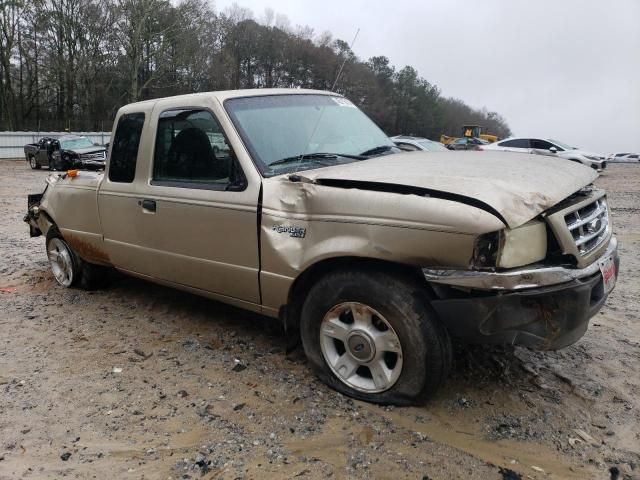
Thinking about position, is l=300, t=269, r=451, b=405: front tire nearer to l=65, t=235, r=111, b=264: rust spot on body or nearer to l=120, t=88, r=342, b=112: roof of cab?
l=120, t=88, r=342, b=112: roof of cab

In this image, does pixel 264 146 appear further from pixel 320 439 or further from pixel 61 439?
pixel 61 439

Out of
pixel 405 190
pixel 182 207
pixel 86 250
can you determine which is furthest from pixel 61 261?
pixel 405 190

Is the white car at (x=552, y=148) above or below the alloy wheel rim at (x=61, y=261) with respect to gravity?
above

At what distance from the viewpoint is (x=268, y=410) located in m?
2.96

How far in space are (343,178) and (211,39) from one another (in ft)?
151

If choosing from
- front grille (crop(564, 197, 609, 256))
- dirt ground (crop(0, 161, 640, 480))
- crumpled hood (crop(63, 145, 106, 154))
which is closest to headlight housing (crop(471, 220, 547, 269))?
front grille (crop(564, 197, 609, 256))

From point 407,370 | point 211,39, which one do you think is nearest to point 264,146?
point 407,370

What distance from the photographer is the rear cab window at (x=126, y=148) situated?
13.3 ft

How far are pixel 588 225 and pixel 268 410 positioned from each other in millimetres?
2053

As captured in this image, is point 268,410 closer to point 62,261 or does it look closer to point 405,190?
point 405,190

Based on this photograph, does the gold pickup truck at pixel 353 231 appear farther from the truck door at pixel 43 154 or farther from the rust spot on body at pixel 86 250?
the truck door at pixel 43 154

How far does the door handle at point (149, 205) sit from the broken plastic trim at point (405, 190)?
1.35 m

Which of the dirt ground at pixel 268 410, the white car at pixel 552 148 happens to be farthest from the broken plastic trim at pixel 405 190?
the white car at pixel 552 148

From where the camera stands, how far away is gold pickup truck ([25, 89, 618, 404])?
2.48 metres
